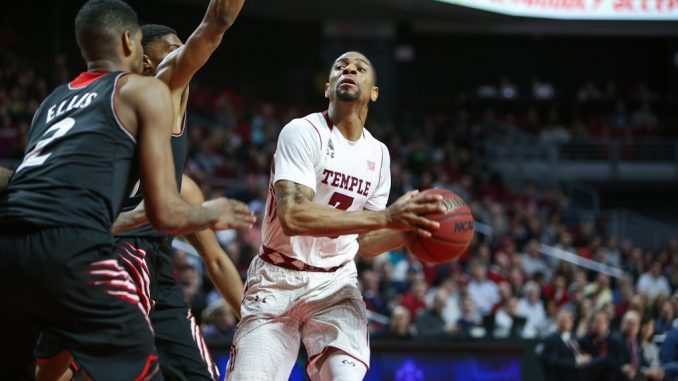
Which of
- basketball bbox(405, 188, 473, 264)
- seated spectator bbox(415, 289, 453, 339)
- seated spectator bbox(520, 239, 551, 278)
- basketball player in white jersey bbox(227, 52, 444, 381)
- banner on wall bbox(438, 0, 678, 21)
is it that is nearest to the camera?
basketball bbox(405, 188, 473, 264)

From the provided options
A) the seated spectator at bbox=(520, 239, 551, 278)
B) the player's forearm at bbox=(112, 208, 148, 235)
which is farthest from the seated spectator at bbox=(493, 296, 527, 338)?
the player's forearm at bbox=(112, 208, 148, 235)

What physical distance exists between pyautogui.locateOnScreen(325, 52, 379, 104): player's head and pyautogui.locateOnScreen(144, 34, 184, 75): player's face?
0.88m

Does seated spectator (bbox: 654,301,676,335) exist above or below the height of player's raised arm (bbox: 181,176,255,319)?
below

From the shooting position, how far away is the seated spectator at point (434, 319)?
11750 mm

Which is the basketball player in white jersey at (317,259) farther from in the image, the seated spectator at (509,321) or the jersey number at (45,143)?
the seated spectator at (509,321)

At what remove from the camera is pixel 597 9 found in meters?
23.0

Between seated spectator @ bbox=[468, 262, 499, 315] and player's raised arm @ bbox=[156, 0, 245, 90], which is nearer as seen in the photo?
player's raised arm @ bbox=[156, 0, 245, 90]

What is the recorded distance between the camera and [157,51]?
550 centimetres

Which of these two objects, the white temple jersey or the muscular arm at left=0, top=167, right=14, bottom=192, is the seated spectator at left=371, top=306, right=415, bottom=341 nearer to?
the white temple jersey

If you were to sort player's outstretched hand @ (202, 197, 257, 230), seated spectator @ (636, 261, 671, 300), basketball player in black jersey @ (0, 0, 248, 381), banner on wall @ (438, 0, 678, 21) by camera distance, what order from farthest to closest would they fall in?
banner on wall @ (438, 0, 678, 21), seated spectator @ (636, 261, 671, 300), player's outstretched hand @ (202, 197, 257, 230), basketball player in black jersey @ (0, 0, 248, 381)

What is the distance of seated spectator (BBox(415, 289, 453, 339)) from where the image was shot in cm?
1175

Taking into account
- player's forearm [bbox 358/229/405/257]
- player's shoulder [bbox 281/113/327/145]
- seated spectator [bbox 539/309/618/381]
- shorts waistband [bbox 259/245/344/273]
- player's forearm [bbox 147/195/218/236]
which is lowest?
seated spectator [bbox 539/309/618/381]

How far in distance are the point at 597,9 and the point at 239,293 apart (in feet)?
Answer: 61.8

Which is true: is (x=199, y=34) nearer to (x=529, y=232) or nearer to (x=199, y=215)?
(x=199, y=215)
